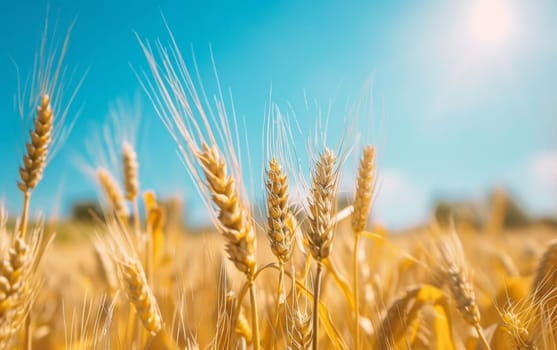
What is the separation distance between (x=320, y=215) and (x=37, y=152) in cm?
70

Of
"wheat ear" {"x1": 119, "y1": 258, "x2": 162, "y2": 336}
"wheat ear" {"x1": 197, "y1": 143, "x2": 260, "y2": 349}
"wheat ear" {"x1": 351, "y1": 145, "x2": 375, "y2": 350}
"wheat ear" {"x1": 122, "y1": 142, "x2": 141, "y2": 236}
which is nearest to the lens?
"wheat ear" {"x1": 197, "y1": 143, "x2": 260, "y2": 349}

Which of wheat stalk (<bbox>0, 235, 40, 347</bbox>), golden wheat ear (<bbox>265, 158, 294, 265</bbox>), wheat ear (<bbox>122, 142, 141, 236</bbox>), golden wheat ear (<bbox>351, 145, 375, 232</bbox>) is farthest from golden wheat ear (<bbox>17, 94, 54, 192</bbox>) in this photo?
golden wheat ear (<bbox>351, 145, 375, 232</bbox>)

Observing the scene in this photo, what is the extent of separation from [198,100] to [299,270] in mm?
552

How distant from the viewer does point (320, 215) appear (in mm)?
683

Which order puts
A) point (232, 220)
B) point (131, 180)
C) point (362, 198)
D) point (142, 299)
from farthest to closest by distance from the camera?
point (131, 180) → point (362, 198) → point (142, 299) → point (232, 220)

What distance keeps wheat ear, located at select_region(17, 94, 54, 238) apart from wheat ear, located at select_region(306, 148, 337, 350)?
1.93ft

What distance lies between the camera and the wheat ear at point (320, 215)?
24.5 inches

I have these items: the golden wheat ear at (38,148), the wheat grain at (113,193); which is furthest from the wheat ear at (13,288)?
the wheat grain at (113,193)

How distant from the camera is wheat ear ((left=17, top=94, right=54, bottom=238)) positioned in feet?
2.89

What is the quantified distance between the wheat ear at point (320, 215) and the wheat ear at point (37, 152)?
588mm

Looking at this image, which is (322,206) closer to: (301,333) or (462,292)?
(301,333)

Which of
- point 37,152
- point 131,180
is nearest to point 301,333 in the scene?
point 37,152

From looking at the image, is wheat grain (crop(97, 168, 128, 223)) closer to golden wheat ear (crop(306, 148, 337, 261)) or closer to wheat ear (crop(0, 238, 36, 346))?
wheat ear (crop(0, 238, 36, 346))

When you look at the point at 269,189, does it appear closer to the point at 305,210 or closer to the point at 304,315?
the point at 305,210
